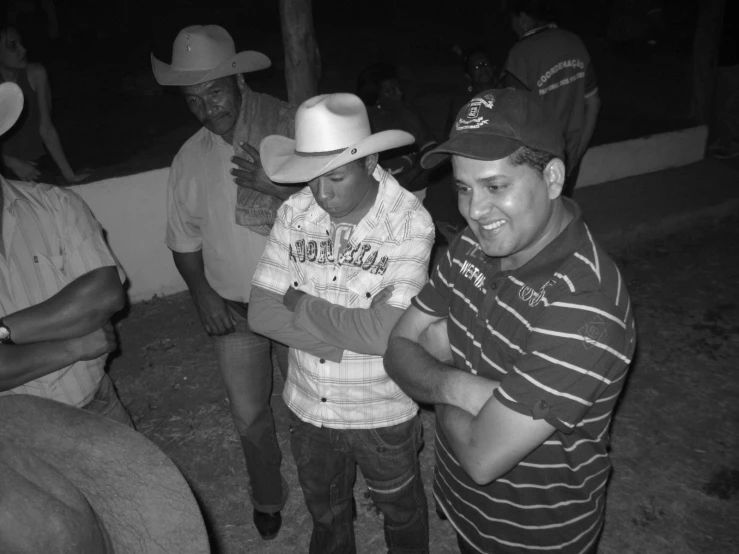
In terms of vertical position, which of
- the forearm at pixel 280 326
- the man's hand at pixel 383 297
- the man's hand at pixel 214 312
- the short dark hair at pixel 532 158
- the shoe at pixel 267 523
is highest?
the short dark hair at pixel 532 158

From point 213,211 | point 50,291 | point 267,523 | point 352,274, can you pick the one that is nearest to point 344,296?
point 352,274

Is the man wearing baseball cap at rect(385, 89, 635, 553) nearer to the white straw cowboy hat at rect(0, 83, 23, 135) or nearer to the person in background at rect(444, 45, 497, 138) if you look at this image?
the white straw cowboy hat at rect(0, 83, 23, 135)

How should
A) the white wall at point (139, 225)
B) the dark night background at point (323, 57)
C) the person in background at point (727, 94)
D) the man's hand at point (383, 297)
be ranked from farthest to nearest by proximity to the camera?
the dark night background at point (323, 57)
the person in background at point (727, 94)
the white wall at point (139, 225)
the man's hand at point (383, 297)

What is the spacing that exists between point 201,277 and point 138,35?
18665 mm

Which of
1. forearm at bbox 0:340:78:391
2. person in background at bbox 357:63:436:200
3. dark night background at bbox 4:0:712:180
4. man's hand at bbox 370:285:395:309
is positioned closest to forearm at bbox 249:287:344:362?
man's hand at bbox 370:285:395:309

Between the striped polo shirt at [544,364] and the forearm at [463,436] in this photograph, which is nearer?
the striped polo shirt at [544,364]

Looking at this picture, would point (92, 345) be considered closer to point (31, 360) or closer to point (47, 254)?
point (31, 360)

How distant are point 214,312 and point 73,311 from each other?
909 mm

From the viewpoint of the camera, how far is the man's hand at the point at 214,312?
11.2ft

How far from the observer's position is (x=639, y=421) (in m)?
4.58

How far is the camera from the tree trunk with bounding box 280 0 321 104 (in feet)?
17.5

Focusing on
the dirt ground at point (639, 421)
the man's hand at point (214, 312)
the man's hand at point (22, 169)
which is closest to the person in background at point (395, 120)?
the dirt ground at point (639, 421)

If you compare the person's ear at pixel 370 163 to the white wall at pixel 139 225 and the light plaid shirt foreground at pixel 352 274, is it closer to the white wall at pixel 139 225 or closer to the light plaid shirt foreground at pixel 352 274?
the light plaid shirt foreground at pixel 352 274

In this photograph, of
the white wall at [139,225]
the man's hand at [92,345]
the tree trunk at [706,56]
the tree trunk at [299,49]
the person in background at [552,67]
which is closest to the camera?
the man's hand at [92,345]
